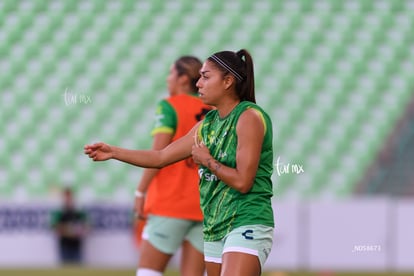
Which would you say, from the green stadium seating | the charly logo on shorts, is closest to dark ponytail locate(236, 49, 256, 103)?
the charly logo on shorts

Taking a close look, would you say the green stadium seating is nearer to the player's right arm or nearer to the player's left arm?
the player's right arm

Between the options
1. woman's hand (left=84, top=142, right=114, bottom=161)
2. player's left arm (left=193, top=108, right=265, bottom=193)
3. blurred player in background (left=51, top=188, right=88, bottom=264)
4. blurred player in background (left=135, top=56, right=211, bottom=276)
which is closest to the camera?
player's left arm (left=193, top=108, right=265, bottom=193)

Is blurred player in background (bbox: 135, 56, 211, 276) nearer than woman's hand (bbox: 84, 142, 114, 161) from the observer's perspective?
No

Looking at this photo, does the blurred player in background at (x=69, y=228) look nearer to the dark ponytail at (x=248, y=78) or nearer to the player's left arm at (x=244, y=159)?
the dark ponytail at (x=248, y=78)

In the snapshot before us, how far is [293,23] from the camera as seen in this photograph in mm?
16062

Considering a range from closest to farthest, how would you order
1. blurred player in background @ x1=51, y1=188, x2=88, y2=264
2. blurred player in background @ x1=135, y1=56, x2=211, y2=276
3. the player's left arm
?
the player's left arm
blurred player in background @ x1=135, y1=56, x2=211, y2=276
blurred player in background @ x1=51, y1=188, x2=88, y2=264

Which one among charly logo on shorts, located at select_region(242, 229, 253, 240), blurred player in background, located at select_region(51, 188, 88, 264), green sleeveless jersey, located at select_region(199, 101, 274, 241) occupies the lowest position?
blurred player in background, located at select_region(51, 188, 88, 264)

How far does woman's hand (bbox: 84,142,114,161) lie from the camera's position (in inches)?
184

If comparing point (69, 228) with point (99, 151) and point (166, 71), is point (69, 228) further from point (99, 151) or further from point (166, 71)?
point (99, 151)

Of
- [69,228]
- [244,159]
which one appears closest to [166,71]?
[69,228]

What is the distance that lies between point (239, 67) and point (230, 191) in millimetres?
610

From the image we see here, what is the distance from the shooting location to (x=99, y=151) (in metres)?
4.73

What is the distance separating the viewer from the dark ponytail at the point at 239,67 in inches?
186

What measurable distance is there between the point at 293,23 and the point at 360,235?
14.7 feet
